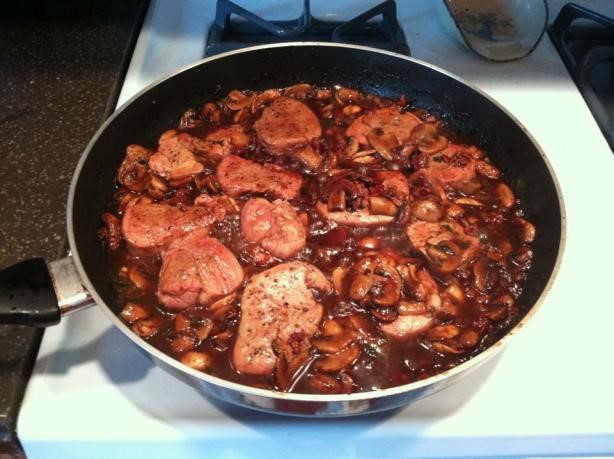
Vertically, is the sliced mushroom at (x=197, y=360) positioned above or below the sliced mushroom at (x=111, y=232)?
below

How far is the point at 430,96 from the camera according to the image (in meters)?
2.13

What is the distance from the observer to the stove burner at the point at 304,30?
2338mm

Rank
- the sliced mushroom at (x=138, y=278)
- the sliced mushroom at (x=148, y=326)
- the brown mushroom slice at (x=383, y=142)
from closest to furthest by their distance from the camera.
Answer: the sliced mushroom at (x=148, y=326) → the sliced mushroom at (x=138, y=278) → the brown mushroom slice at (x=383, y=142)

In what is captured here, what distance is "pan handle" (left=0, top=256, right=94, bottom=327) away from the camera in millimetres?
1291

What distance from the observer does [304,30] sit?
2400mm

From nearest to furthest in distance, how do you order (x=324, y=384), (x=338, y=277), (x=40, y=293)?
1. (x=40, y=293)
2. (x=324, y=384)
3. (x=338, y=277)

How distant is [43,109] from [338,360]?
1493mm

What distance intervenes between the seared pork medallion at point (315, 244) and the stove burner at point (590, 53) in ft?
2.14

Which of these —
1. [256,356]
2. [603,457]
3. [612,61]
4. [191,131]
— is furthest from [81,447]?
[612,61]

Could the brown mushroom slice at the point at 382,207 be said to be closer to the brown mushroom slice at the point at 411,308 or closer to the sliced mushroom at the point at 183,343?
the brown mushroom slice at the point at 411,308

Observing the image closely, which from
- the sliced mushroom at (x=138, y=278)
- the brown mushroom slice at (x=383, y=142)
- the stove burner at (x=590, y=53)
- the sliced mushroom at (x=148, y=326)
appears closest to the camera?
the sliced mushroom at (x=148, y=326)

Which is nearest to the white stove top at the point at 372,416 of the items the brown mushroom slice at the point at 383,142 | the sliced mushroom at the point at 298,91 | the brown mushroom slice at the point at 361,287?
the brown mushroom slice at the point at 361,287

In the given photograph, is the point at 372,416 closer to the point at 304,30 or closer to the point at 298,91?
the point at 298,91

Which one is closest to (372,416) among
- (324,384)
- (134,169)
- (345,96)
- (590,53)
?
(324,384)
